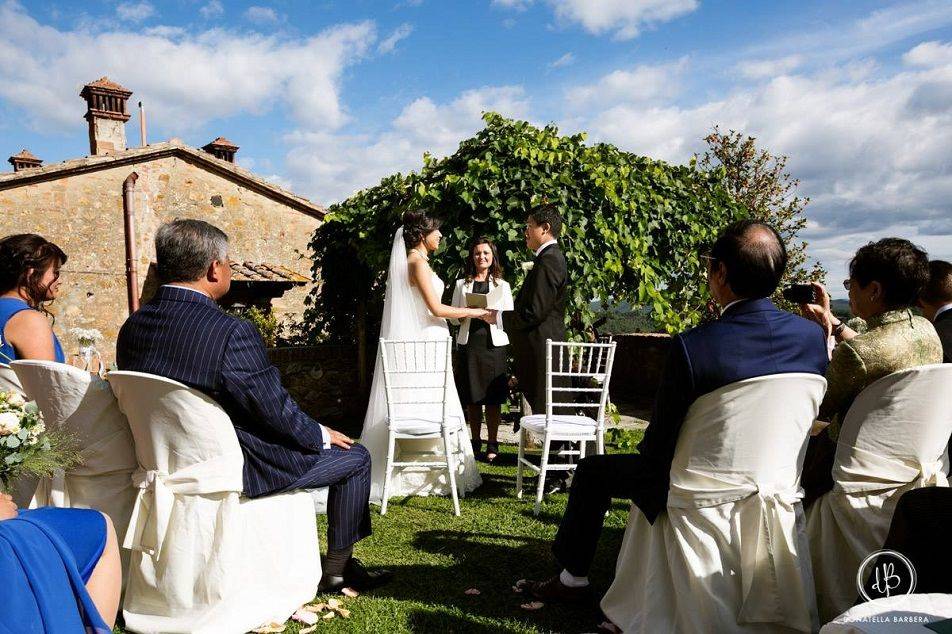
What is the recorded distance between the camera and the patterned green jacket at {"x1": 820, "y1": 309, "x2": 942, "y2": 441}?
2.45m

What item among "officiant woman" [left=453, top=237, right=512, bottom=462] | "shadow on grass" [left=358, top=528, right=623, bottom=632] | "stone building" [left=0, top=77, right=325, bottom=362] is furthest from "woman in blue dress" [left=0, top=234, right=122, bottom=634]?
"stone building" [left=0, top=77, right=325, bottom=362]

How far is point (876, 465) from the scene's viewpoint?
8.25ft

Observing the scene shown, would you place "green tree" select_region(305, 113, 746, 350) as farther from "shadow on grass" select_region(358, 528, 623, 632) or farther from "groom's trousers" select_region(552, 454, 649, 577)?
"groom's trousers" select_region(552, 454, 649, 577)

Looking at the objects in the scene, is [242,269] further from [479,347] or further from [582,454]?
[582,454]

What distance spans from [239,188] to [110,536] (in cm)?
1237

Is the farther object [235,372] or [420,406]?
[420,406]

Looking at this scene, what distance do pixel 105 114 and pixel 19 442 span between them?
15229mm

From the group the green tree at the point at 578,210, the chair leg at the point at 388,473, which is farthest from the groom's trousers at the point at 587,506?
the green tree at the point at 578,210

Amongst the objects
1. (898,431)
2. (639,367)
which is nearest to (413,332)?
(898,431)

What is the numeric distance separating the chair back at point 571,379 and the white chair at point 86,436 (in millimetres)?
2322

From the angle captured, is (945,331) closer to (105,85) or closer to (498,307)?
(498,307)

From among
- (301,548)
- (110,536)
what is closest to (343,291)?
(301,548)

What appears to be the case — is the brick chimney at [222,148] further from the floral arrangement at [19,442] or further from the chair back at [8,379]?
the floral arrangement at [19,442]

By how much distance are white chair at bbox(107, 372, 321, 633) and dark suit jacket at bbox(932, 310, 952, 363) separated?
11.0 feet
